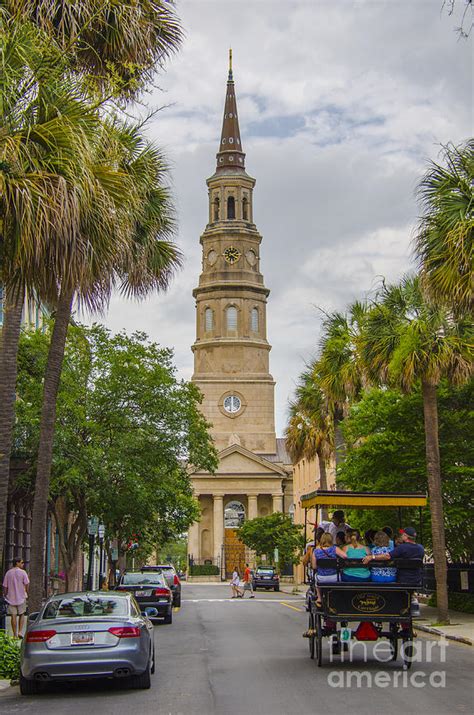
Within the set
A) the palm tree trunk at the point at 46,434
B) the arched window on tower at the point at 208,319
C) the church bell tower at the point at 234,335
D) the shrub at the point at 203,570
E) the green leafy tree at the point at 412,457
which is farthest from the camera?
the arched window on tower at the point at 208,319

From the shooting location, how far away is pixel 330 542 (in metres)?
14.5

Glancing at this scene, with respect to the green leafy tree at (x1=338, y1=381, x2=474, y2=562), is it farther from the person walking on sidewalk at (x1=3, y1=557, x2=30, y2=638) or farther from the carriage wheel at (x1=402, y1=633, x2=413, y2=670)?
the carriage wheel at (x1=402, y1=633, x2=413, y2=670)

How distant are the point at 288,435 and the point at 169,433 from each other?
17200 mm

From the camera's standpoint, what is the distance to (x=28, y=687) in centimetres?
1214

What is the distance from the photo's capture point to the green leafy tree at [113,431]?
28953 mm

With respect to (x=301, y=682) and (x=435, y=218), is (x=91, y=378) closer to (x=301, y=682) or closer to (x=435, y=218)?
(x=435, y=218)

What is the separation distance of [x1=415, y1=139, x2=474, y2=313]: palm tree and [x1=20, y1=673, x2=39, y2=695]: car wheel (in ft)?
30.6

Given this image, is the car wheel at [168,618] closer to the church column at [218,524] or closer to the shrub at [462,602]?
the shrub at [462,602]

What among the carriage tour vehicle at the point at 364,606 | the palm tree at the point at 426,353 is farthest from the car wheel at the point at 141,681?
the palm tree at the point at 426,353

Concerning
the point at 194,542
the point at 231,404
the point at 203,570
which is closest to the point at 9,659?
the point at 203,570

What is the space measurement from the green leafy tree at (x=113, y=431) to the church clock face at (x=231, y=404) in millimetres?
62765

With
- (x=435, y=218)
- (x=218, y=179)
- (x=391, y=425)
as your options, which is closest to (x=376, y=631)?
(x=435, y=218)

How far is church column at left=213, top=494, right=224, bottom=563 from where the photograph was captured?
92.6m

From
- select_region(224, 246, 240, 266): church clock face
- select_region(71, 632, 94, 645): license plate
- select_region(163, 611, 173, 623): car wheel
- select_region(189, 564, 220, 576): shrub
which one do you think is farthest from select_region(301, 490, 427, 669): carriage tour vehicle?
select_region(224, 246, 240, 266): church clock face
